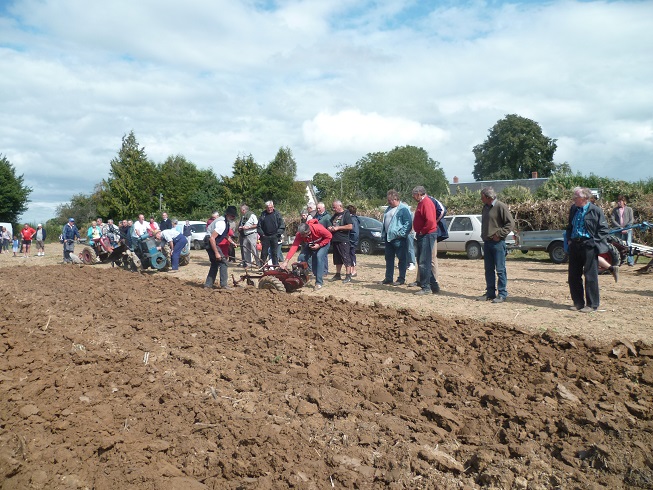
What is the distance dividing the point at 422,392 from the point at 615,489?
182cm

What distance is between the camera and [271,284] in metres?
10.5

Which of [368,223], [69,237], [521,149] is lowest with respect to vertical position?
[69,237]

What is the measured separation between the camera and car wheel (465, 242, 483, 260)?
1970 centimetres

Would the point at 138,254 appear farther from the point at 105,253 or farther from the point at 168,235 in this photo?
the point at 105,253

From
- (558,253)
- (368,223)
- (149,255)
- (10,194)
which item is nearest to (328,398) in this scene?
(149,255)

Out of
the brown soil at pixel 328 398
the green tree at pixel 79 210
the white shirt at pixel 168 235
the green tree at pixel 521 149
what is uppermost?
the green tree at pixel 521 149

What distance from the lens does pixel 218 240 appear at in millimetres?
11203

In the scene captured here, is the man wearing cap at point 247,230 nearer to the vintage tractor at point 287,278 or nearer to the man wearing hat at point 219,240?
the man wearing hat at point 219,240

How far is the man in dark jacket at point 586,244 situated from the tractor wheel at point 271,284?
4.77 m

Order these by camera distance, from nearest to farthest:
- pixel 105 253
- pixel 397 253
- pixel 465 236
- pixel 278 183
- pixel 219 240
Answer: pixel 219 240 < pixel 397 253 < pixel 105 253 < pixel 465 236 < pixel 278 183

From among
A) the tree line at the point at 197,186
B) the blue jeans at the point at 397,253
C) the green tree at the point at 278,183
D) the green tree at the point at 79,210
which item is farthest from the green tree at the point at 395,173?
the blue jeans at the point at 397,253

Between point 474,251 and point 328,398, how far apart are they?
15661 mm

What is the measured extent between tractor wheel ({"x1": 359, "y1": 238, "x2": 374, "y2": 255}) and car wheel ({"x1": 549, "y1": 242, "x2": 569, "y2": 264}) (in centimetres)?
672

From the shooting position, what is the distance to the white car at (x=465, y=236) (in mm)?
19766
